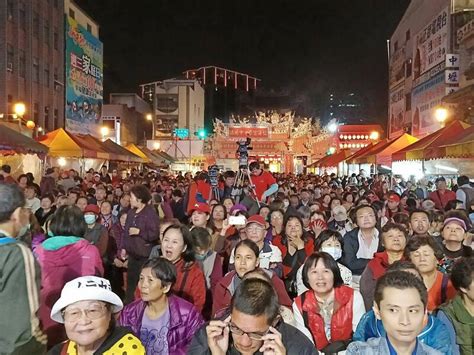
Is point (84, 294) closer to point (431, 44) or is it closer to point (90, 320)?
point (90, 320)

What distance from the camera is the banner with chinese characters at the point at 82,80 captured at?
123ft

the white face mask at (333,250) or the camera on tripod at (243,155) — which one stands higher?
the camera on tripod at (243,155)

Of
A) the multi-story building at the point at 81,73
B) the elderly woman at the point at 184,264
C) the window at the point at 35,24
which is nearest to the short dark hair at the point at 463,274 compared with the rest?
the elderly woman at the point at 184,264

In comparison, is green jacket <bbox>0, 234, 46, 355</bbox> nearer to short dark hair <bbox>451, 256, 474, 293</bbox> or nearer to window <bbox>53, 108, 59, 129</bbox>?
short dark hair <bbox>451, 256, 474, 293</bbox>

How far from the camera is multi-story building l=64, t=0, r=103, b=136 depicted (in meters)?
37.5

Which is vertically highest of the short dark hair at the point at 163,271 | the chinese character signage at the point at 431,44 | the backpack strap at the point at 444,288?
the chinese character signage at the point at 431,44

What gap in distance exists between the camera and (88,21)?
4322 cm

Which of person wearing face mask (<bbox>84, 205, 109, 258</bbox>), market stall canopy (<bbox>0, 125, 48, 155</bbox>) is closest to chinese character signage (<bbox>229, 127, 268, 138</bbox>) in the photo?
market stall canopy (<bbox>0, 125, 48, 155</bbox>)

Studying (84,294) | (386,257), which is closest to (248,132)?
(386,257)

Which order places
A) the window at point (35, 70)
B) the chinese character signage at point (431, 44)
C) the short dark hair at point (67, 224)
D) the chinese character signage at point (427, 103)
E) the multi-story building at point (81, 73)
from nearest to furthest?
the short dark hair at point (67, 224)
the chinese character signage at point (431, 44)
the chinese character signage at point (427, 103)
the window at point (35, 70)
the multi-story building at point (81, 73)

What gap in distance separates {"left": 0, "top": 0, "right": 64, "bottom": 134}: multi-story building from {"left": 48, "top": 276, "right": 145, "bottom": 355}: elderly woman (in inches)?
1005

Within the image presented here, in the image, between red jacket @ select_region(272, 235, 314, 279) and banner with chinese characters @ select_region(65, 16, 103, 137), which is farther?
banner with chinese characters @ select_region(65, 16, 103, 137)

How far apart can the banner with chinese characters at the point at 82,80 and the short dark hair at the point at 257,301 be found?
36.5m

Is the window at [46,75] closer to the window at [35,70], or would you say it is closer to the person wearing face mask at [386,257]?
the window at [35,70]
